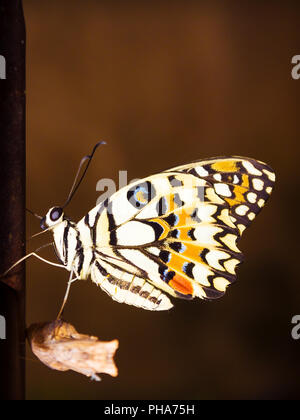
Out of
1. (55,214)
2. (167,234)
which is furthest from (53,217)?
(167,234)

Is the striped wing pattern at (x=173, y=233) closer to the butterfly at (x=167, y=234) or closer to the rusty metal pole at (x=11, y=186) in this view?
the butterfly at (x=167, y=234)

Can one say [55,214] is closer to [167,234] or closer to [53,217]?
[53,217]

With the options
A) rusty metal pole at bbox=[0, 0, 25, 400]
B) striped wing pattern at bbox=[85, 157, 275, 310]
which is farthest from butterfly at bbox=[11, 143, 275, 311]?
rusty metal pole at bbox=[0, 0, 25, 400]

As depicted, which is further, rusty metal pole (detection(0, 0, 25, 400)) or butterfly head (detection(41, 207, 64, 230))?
butterfly head (detection(41, 207, 64, 230))

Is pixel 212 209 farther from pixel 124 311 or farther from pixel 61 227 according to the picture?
pixel 124 311

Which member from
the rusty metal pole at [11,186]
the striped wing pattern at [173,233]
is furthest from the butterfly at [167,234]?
the rusty metal pole at [11,186]

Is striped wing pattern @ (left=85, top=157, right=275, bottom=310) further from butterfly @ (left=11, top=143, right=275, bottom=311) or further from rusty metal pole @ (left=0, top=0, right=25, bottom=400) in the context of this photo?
rusty metal pole @ (left=0, top=0, right=25, bottom=400)
